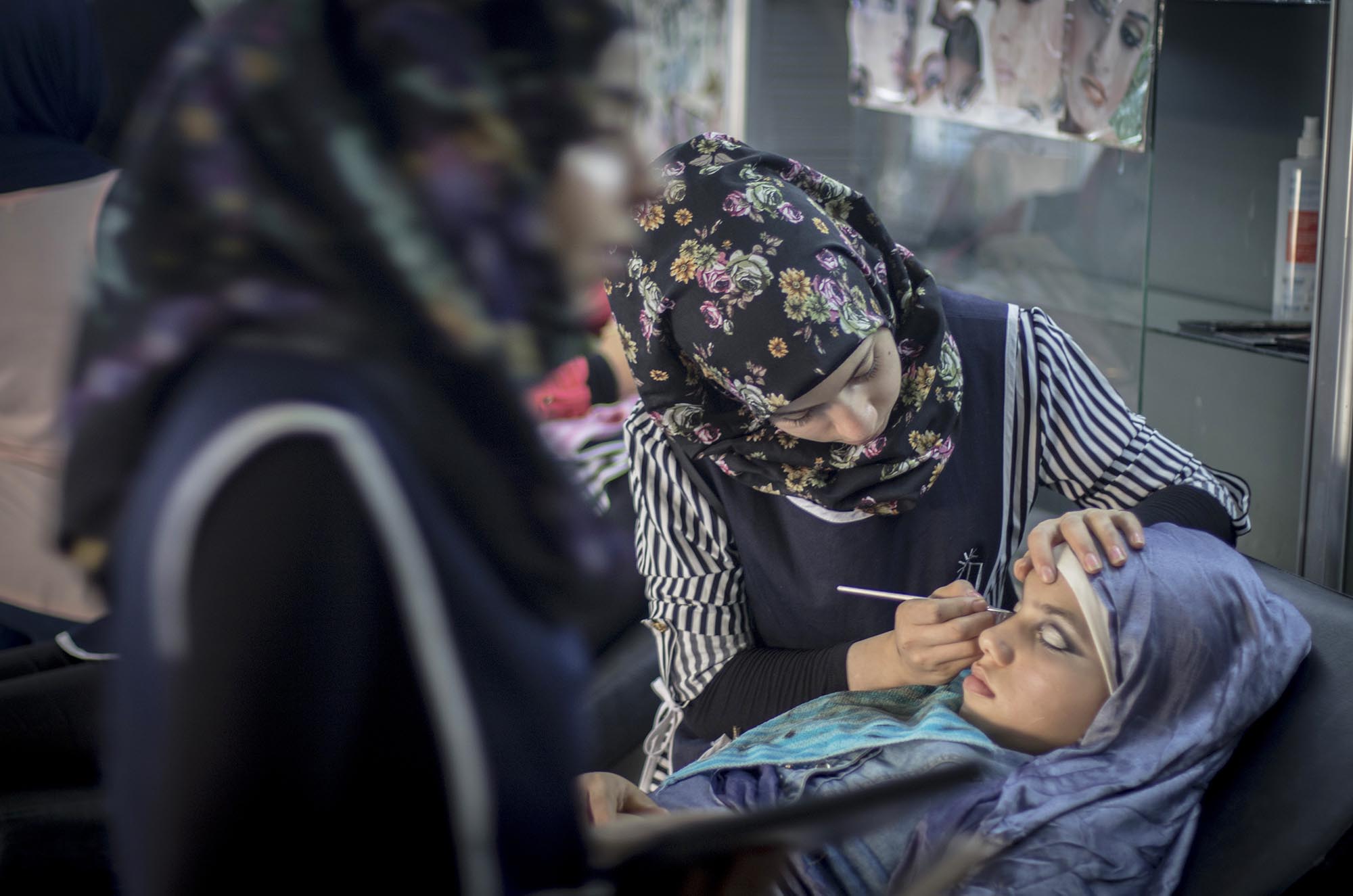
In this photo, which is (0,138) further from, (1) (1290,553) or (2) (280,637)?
(1) (1290,553)

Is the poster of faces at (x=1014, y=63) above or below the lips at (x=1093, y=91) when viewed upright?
above

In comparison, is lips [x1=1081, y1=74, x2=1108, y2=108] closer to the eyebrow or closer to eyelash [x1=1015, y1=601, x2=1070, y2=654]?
the eyebrow

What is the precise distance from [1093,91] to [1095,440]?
1.10 m

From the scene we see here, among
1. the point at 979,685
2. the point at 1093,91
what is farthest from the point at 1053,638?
the point at 1093,91

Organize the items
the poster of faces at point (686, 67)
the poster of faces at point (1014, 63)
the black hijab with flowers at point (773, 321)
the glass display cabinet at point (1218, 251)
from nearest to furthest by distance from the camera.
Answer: the black hijab with flowers at point (773, 321) < the glass display cabinet at point (1218, 251) < the poster of faces at point (1014, 63) < the poster of faces at point (686, 67)

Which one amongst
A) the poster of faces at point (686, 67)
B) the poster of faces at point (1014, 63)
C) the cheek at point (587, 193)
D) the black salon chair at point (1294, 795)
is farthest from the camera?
the poster of faces at point (686, 67)

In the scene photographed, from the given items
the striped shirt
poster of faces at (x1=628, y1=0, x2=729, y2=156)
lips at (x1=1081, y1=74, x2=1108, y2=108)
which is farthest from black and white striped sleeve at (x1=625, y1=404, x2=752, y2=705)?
poster of faces at (x1=628, y1=0, x2=729, y2=156)

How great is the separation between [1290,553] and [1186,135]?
3.07 ft

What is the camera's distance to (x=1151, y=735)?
56.4 inches

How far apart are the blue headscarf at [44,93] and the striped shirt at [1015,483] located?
1.25 metres

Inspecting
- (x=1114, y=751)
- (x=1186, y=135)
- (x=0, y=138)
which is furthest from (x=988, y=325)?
(x=0, y=138)

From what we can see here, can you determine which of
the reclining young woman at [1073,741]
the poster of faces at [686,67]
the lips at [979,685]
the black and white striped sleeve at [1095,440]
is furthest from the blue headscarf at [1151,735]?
the poster of faces at [686,67]

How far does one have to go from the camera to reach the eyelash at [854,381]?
1.54 metres

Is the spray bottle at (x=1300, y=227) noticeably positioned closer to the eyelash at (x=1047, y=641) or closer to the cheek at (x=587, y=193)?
the eyelash at (x=1047, y=641)
